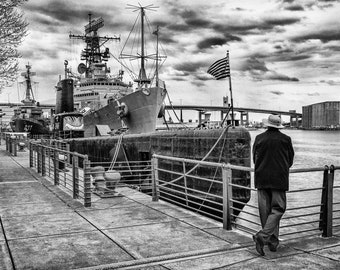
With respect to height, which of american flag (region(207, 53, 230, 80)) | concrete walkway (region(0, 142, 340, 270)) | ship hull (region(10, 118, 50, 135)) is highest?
american flag (region(207, 53, 230, 80))

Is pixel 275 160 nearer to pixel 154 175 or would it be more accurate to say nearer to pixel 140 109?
pixel 154 175

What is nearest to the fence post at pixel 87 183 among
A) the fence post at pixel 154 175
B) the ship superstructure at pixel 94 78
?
the fence post at pixel 154 175

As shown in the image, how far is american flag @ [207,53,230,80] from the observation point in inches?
507

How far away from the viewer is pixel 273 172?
19.3 ft

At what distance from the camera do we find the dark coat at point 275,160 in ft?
19.2

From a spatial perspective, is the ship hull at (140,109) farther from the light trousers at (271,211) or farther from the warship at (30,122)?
the warship at (30,122)

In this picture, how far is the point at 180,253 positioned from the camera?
5.80 m

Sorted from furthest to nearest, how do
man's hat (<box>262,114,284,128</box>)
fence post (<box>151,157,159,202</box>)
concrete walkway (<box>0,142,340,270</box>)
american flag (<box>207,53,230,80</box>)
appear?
american flag (<box>207,53,230,80</box>) → fence post (<box>151,157,159,202</box>) → man's hat (<box>262,114,284,128</box>) → concrete walkway (<box>0,142,340,270</box>)

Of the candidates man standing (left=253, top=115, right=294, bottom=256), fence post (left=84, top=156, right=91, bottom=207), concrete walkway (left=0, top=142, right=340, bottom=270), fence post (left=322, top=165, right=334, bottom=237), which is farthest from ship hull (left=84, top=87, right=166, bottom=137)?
man standing (left=253, top=115, right=294, bottom=256)

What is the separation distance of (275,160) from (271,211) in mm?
802

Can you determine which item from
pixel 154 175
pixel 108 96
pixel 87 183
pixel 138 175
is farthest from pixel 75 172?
pixel 108 96

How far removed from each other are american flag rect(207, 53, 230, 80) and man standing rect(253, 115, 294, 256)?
7098 millimetres

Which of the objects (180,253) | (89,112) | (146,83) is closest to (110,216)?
(180,253)

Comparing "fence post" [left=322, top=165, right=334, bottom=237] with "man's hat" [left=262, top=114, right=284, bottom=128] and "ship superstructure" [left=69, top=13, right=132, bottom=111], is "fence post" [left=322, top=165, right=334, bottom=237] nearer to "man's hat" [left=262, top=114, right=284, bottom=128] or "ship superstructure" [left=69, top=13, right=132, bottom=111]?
"man's hat" [left=262, top=114, right=284, bottom=128]
